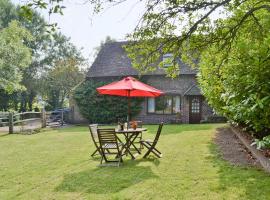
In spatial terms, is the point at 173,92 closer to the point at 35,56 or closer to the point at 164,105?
the point at 164,105

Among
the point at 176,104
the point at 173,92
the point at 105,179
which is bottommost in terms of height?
the point at 105,179

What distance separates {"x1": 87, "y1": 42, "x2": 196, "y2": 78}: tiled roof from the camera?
25.5 m

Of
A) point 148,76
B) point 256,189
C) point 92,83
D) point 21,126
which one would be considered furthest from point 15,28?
point 256,189

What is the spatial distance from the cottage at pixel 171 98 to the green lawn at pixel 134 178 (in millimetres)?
14394

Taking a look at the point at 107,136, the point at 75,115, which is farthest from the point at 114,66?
the point at 107,136

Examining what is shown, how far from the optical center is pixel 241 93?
457 centimetres

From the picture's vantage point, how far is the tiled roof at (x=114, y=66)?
2545cm

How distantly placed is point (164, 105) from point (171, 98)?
2.62 feet

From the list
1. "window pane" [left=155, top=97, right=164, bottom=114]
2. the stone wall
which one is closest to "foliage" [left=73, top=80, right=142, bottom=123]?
the stone wall

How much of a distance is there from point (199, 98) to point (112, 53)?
8.97m

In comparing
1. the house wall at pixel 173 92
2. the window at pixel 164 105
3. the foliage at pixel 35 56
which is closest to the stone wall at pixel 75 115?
the house wall at pixel 173 92

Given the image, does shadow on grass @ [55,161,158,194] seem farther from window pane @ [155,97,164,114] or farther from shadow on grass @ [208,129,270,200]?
window pane @ [155,97,164,114]

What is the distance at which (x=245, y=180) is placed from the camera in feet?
21.2

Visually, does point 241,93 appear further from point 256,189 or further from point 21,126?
point 21,126
